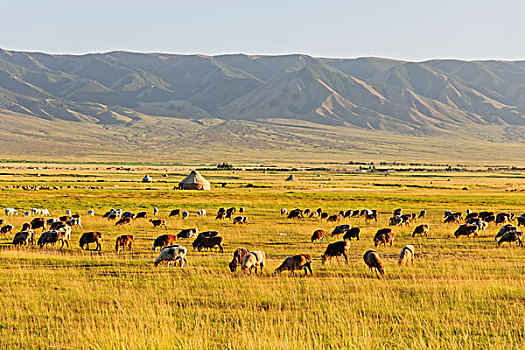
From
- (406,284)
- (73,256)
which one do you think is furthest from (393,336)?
(73,256)

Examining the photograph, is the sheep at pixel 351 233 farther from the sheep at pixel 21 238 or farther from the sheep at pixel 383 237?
the sheep at pixel 21 238

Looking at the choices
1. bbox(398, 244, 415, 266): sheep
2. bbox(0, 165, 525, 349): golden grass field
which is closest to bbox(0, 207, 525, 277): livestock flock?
bbox(398, 244, 415, 266): sheep

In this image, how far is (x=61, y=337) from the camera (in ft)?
37.2

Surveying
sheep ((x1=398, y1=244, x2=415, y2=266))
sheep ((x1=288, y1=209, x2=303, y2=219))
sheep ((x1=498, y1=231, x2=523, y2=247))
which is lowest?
sheep ((x1=288, y1=209, x2=303, y2=219))

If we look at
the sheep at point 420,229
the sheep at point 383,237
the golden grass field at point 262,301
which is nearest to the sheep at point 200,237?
the golden grass field at point 262,301

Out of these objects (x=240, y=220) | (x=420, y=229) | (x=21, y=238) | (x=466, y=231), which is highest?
(x=466, y=231)

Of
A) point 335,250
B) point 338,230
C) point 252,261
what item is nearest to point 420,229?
point 338,230

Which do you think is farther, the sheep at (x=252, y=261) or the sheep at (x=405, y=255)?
the sheep at (x=405, y=255)

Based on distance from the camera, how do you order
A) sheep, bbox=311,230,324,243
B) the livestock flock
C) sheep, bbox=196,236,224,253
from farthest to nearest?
sheep, bbox=311,230,324,243
sheep, bbox=196,236,224,253
the livestock flock

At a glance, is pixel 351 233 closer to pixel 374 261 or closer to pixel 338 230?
pixel 338 230

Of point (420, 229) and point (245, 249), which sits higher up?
point (245, 249)

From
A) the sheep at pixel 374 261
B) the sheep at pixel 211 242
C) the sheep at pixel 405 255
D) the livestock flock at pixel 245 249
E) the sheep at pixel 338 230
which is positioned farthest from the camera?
the sheep at pixel 338 230

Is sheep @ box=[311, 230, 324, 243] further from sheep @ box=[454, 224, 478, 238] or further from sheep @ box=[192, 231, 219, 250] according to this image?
sheep @ box=[454, 224, 478, 238]

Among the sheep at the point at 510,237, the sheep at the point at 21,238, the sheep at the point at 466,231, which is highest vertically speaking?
the sheep at the point at 510,237
